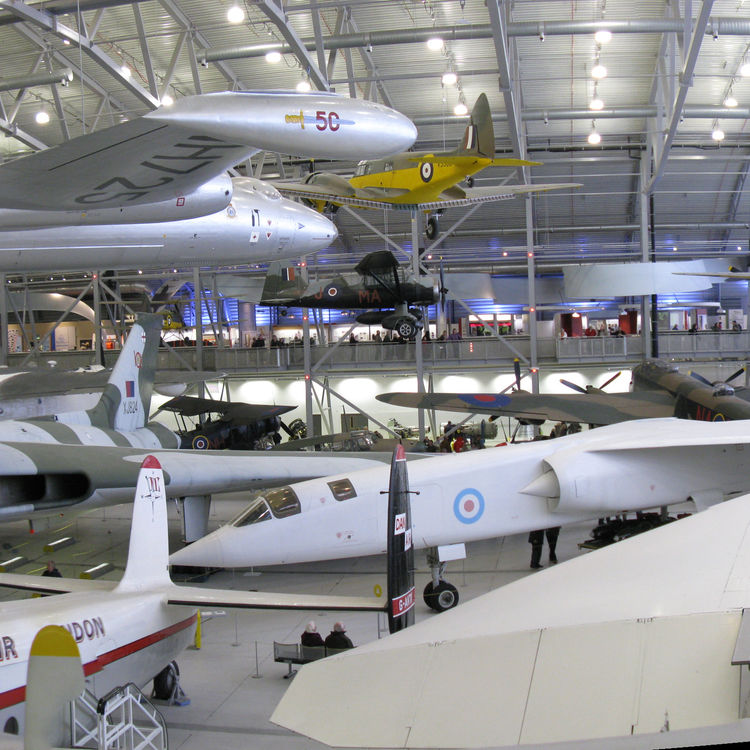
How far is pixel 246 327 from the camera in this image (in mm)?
39562

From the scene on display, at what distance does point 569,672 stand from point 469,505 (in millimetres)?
7798

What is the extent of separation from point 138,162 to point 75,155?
1.44 ft

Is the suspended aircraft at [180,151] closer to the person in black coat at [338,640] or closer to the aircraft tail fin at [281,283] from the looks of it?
the person in black coat at [338,640]

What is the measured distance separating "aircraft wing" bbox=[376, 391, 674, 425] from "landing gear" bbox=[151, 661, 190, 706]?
11.0 m

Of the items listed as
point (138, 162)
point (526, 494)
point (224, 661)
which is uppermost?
point (138, 162)

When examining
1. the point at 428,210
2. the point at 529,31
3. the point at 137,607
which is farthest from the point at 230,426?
the point at 137,607

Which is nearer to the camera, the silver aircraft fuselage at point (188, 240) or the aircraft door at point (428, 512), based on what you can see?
the silver aircraft fuselage at point (188, 240)

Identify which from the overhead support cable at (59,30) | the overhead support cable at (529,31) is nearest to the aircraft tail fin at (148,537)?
the overhead support cable at (59,30)

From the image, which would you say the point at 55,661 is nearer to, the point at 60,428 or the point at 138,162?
the point at 138,162

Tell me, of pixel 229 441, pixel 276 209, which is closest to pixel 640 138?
pixel 229 441

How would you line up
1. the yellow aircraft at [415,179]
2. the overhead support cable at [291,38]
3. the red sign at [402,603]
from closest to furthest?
the red sign at [402,603] < the overhead support cable at [291,38] < the yellow aircraft at [415,179]

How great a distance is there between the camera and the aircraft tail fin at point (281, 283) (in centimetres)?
2036

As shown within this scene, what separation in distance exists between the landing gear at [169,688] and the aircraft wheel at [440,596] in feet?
12.1

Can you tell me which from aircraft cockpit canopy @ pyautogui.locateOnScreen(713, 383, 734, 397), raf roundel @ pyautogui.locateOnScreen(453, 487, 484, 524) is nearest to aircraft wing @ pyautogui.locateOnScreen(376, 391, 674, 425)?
aircraft cockpit canopy @ pyautogui.locateOnScreen(713, 383, 734, 397)
